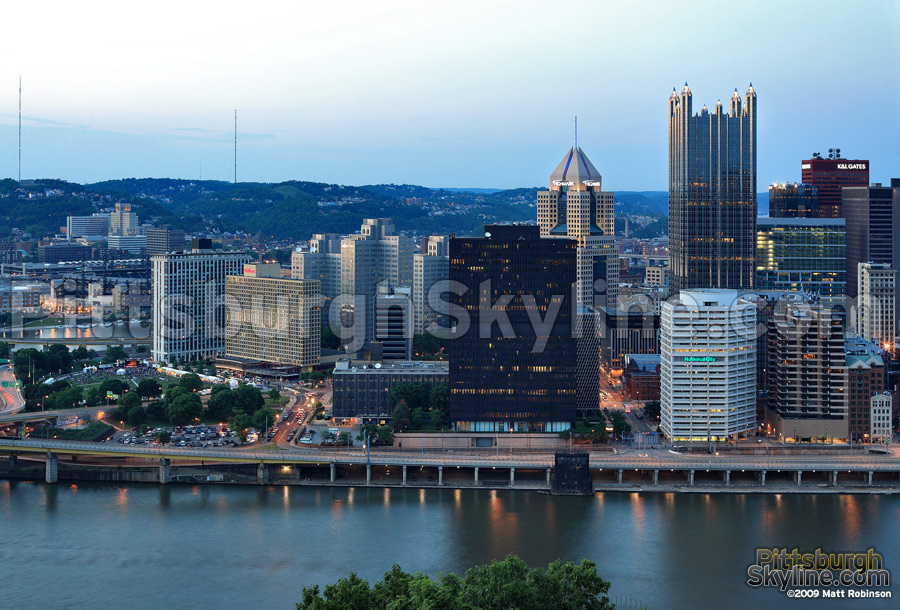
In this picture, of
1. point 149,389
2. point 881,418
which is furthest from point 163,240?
point 881,418

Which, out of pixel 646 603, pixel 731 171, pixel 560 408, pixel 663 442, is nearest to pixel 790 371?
pixel 663 442

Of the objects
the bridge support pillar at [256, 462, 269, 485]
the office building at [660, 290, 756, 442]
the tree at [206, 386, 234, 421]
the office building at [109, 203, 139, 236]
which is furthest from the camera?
the office building at [109, 203, 139, 236]

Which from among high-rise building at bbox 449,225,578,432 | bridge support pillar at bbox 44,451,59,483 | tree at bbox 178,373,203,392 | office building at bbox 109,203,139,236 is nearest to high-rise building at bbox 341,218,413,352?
tree at bbox 178,373,203,392

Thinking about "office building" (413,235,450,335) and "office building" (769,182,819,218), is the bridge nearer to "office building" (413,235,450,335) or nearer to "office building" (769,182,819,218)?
"office building" (413,235,450,335)

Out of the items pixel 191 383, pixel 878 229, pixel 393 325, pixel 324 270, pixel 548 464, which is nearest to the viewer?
pixel 548 464

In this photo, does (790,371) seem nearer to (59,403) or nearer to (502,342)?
(502,342)

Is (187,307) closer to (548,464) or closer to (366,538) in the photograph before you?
(548,464)
